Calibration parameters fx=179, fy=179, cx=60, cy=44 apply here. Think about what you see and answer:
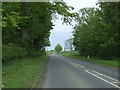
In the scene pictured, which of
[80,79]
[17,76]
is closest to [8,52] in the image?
[17,76]

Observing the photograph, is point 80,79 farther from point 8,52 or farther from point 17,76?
point 8,52

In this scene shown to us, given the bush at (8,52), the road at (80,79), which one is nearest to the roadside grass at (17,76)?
the bush at (8,52)

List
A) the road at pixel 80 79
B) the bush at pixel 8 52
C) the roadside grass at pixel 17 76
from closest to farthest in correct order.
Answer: the roadside grass at pixel 17 76, the road at pixel 80 79, the bush at pixel 8 52

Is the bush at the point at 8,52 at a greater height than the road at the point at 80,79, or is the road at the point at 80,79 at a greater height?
the bush at the point at 8,52

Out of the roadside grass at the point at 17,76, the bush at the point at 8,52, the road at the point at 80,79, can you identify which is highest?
the bush at the point at 8,52

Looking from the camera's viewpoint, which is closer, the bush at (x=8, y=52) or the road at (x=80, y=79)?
the road at (x=80, y=79)

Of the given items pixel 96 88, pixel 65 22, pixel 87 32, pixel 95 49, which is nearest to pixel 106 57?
pixel 95 49

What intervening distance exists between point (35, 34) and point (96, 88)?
788 inches

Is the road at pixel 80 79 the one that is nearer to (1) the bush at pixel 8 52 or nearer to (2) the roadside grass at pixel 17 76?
(2) the roadside grass at pixel 17 76

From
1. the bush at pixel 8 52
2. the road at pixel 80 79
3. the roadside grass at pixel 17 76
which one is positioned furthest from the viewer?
the bush at pixel 8 52

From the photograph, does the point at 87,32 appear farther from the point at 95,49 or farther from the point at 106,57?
the point at 106,57

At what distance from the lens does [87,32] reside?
4575 centimetres

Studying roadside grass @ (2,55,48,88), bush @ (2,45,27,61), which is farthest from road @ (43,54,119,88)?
bush @ (2,45,27,61)

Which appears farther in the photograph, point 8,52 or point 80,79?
point 8,52
